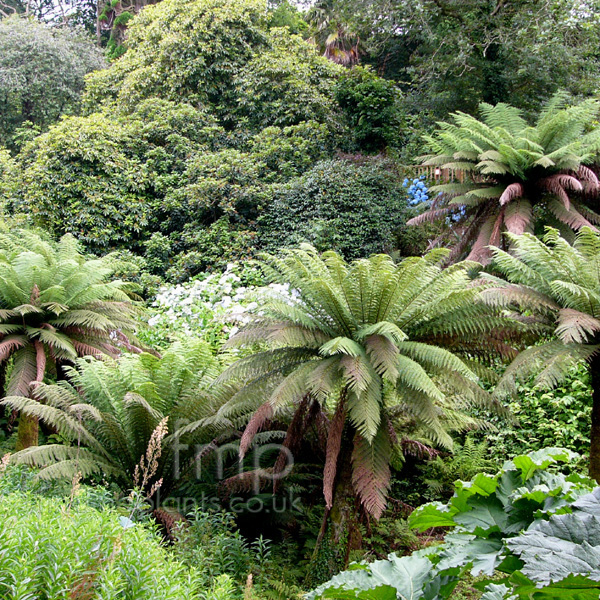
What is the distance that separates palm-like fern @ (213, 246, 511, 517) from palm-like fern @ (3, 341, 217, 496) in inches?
22.1

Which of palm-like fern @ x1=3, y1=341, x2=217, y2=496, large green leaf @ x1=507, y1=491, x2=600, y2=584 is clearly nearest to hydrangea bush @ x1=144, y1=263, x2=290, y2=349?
palm-like fern @ x1=3, y1=341, x2=217, y2=496

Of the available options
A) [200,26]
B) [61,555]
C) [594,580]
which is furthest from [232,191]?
[594,580]

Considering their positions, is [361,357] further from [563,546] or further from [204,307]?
[204,307]

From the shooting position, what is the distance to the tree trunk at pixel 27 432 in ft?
14.9

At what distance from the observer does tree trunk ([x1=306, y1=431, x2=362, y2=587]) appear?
3246 mm

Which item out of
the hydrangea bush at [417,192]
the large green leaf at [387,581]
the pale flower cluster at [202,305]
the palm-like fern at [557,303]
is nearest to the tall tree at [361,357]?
the palm-like fern at [557,303]

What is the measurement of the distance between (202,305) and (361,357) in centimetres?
417

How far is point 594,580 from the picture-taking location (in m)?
1.32

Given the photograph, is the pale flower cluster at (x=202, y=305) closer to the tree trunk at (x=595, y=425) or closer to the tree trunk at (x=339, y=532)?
the tree trunk at (x=339, y=532)

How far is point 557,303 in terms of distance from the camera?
10.8 feet

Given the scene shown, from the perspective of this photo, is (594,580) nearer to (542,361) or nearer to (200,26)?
(542,361)

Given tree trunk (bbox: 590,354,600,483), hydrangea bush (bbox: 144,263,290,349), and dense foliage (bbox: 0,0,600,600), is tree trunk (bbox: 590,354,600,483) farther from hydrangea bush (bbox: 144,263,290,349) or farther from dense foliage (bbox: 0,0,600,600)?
hydrangea bush (bbox: 144,263,290,349)

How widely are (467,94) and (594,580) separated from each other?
9527mm

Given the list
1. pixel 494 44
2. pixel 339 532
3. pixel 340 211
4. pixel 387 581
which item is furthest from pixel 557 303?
pixel 494 44
